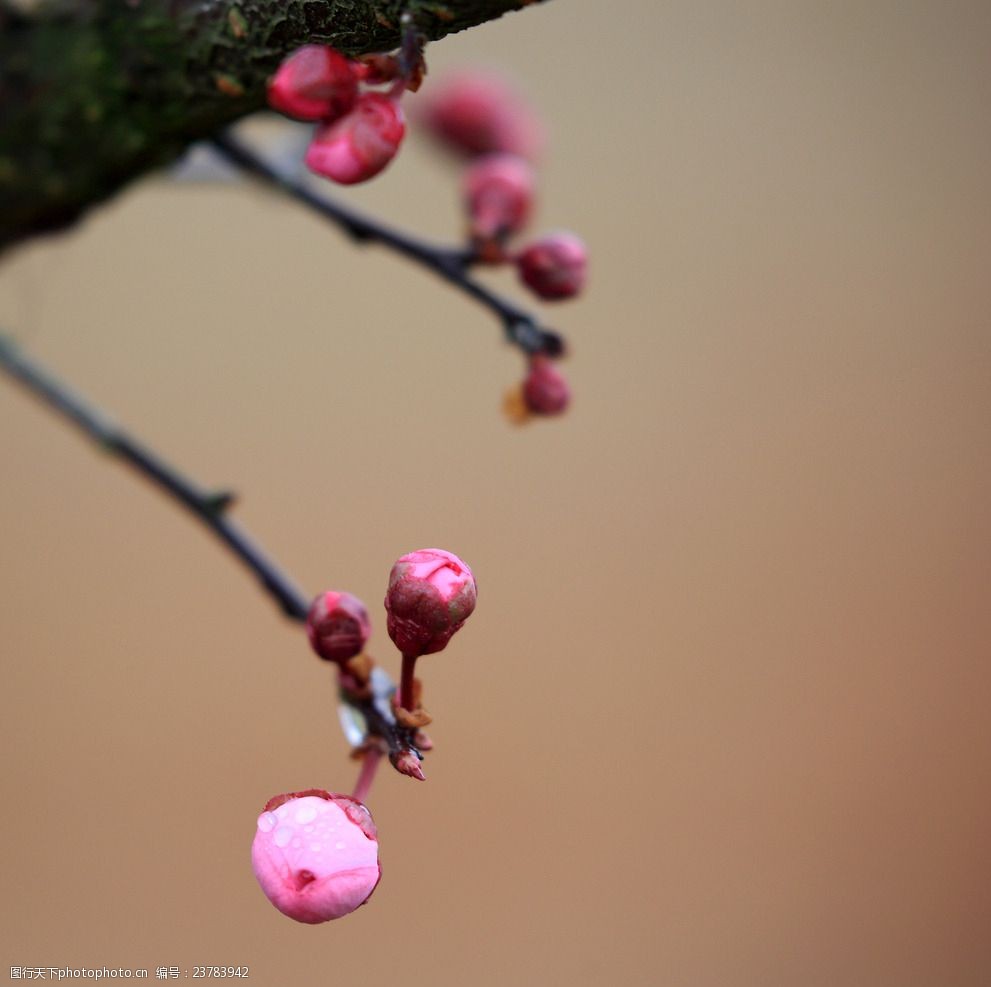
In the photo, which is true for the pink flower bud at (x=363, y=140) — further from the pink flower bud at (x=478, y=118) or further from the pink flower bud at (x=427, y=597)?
the pink flower bud at (x=478, y=118)

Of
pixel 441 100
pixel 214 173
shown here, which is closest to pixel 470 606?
pixel 214 173

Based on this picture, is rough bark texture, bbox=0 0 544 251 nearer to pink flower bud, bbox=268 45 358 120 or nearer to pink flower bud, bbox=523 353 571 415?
pink flower bud, bbox=268 45 358 120

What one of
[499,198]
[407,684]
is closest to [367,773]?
[407,684]

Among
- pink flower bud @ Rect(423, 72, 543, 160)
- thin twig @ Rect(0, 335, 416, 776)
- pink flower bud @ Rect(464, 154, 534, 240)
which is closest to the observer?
thin twig @ Rect(0, 335, 416, 776)

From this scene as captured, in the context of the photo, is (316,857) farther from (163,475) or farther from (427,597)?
(163,475)

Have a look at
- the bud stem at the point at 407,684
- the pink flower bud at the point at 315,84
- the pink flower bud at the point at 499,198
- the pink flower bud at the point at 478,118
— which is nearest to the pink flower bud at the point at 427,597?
the bud stem at the point at 407,684

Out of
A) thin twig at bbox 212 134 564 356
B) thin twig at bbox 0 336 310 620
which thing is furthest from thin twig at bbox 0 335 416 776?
thin twig at bbox 212 134 564 356

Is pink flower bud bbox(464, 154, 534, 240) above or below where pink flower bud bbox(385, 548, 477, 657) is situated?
above
